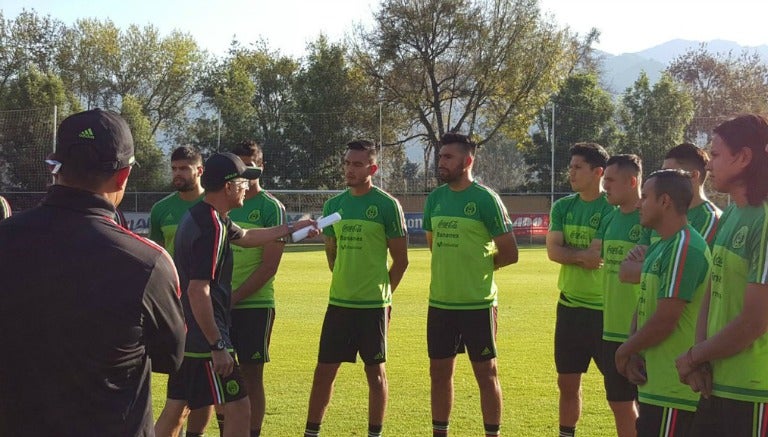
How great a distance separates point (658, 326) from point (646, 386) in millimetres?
365

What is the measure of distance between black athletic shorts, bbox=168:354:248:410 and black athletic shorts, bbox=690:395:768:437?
2.97m

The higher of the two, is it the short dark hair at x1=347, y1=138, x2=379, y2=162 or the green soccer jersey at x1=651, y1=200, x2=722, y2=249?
the short dark hair at x1=347, y1=138, x2=379, y2=162

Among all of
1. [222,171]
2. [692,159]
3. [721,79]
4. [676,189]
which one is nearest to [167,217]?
[222,171]

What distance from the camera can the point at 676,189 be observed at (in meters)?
5.06

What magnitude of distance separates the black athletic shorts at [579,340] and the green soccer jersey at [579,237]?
0.29 feet

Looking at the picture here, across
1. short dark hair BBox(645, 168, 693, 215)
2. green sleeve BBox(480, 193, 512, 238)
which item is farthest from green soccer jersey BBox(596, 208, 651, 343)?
short dark hair BBox(645, 168, 693, 215)

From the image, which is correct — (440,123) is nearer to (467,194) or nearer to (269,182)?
(269,182)

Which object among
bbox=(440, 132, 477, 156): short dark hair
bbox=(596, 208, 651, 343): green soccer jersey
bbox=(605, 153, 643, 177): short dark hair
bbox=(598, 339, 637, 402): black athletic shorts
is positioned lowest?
bbox=(598, 339, 637, 402): black athletic shorts

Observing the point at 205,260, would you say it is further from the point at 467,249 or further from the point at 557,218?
the point at 557,218

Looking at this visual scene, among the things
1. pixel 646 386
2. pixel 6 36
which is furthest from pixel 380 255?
pixel 6 36

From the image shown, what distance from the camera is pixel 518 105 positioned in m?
54.6

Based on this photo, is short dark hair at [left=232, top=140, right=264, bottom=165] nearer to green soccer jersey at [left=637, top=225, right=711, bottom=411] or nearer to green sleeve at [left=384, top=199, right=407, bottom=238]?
green sleeve at [left=384, top=199, right=407, bottom=238]

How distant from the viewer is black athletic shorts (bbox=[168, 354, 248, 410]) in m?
5.93

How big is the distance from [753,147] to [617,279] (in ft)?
8.69
